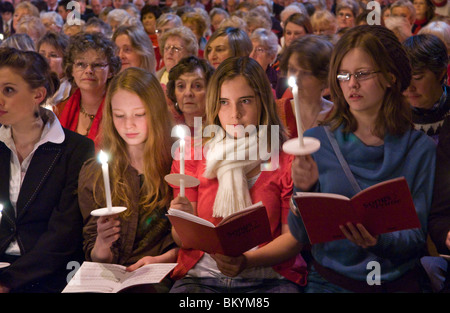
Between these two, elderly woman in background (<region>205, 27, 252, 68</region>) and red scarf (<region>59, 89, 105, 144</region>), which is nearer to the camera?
red scarf (<region>59, 89, 105, 144</region>)

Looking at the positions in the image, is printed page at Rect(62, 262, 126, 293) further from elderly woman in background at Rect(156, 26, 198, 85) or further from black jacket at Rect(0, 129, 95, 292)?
elderly woman in background at Rect(156, 26, 198, 85)

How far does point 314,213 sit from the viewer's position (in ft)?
6.72

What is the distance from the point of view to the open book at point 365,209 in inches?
76.4

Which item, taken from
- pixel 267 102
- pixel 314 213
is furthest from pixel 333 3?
pixel 314 213

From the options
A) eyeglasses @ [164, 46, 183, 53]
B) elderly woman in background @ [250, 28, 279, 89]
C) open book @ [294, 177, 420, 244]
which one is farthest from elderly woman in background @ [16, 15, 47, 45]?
open book @ [294, 177, 420, 244]

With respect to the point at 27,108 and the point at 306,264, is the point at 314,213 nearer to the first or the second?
the point at 306,264

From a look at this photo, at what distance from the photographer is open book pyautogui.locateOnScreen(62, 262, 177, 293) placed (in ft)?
7.52

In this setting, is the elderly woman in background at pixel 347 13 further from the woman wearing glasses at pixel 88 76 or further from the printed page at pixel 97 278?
A: the printed page at pixel 97 278

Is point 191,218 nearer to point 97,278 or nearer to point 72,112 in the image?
point 97,278

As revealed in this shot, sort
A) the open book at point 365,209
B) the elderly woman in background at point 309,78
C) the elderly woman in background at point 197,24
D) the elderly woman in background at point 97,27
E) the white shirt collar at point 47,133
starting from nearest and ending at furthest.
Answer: the open book at point 365,209, the white shirt collar at point 47,133, the elderly woman in background at point 309,78, the elderly woman in background at point 97,27, the elderly woman in background at point 197,24

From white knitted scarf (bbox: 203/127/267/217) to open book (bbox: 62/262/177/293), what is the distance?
0.36m

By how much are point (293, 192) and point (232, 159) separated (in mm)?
339

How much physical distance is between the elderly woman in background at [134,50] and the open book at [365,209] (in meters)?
3.31

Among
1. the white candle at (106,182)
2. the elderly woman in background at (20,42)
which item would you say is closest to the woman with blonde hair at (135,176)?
the white candle at (106,182)
